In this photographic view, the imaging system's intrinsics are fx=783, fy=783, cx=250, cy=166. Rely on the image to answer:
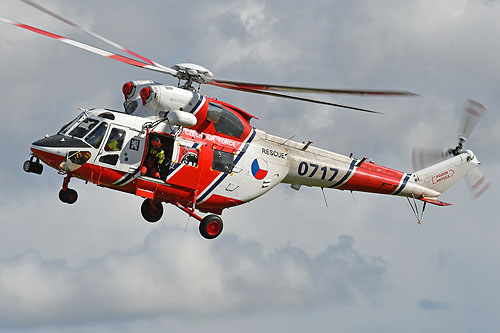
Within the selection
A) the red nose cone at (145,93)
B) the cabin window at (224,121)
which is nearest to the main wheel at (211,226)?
the cabin window at (224,121)

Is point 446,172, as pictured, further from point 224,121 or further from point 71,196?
point 71,196

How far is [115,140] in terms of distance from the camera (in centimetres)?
2388

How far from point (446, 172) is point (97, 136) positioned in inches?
628

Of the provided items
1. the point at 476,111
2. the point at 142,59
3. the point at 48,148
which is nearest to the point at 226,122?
the point at 142,59

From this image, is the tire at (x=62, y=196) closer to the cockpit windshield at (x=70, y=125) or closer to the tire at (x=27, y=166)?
the tire at (x=27, y=166)

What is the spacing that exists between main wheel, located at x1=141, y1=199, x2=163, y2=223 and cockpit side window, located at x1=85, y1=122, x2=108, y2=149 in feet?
15.2

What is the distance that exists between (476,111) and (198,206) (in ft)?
43.2

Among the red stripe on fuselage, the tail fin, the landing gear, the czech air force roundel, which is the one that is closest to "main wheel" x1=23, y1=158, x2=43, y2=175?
the landing gear

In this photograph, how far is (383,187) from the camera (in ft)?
99.9

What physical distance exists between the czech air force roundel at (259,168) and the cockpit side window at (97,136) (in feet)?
18.1

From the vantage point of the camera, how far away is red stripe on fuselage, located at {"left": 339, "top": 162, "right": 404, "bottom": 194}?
2945 cm

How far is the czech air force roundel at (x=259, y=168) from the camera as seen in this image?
87.8 feet

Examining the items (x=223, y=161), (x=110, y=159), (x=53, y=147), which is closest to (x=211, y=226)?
(x=223, y=161)

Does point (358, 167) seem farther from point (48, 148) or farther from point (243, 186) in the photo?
point (48, 148)
